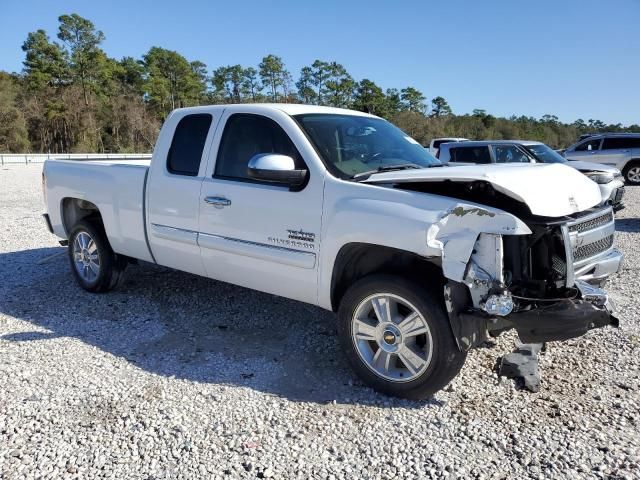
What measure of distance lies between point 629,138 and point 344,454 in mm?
18583

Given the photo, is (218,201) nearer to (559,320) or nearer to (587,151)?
(559,320)

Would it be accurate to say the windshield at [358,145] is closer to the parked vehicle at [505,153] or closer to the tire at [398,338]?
the tire at [398,338]

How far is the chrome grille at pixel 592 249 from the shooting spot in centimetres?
345

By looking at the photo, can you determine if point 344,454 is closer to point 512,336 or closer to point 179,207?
point 512,336

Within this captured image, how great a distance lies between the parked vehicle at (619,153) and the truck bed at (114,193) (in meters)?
16.6

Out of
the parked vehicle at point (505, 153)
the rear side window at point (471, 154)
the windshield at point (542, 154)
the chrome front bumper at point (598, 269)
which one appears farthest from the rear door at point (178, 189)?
the windshield at point (542, 154)

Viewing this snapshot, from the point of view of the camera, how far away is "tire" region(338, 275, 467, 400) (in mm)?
3201

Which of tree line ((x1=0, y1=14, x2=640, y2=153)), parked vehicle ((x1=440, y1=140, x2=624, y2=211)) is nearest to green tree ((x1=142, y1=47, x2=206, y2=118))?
tree line ((x1=0, y1=14, x2=640, y2=153))

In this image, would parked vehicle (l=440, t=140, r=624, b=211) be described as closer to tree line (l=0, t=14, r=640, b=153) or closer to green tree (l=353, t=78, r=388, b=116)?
tree line (l=0, t=14, r=640, b=153)

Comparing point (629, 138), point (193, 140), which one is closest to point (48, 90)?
point (629, 138)

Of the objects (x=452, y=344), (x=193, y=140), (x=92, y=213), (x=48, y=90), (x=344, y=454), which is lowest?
(x=344, y=454)

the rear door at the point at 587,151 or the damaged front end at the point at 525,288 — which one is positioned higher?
the rear door at the point at 587,151

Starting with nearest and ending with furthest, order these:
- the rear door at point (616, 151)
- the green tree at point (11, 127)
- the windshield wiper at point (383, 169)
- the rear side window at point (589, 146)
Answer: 1. the windshield wiper at point (383, 169)
2. the rear door at point (616, 151)
3. the rear side window at point (589, 146)
4. the green tree at point (11, 127)

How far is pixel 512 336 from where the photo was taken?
444cm
